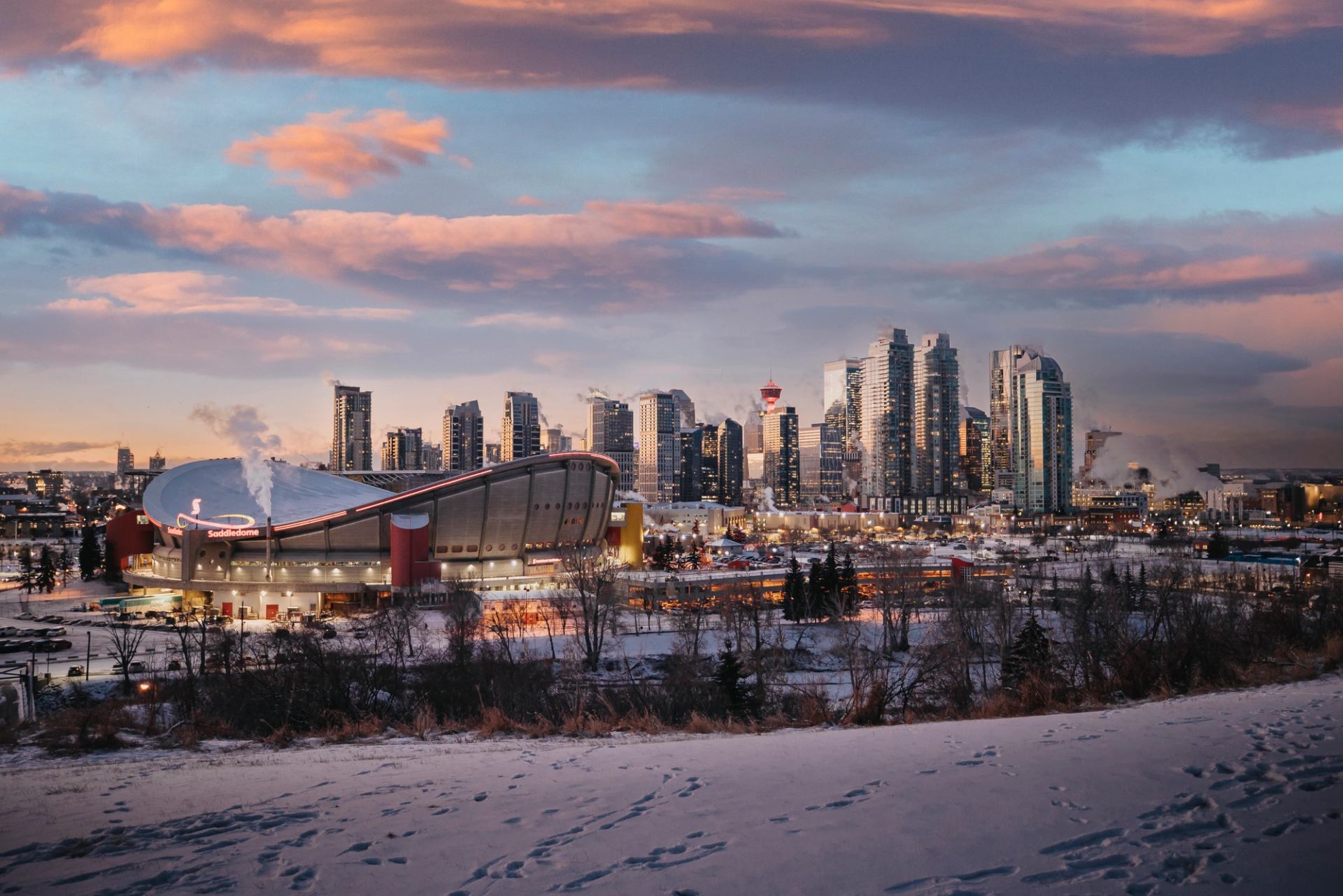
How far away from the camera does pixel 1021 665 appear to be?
68.4 feet

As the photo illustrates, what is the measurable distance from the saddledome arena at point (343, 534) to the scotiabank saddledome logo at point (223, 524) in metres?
0.09

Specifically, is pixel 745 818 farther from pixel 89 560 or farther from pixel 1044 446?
pixel 1044 446

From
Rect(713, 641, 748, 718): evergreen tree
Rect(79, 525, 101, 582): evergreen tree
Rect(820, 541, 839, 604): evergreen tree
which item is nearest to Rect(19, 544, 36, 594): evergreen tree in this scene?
Rect(79, 525, 101, 582): evergreen tree

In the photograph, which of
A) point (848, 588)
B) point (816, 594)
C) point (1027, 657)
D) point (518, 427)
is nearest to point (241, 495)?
point (816, 594)

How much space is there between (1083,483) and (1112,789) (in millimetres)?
212109

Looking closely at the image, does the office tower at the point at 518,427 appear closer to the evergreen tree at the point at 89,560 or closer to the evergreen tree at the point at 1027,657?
the evergreen tree at the point at 89,560

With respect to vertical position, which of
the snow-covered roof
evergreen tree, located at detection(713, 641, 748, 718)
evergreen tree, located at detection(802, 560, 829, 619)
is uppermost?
the snow-covered roof

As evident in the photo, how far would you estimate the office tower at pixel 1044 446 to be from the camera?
18312 centimetres

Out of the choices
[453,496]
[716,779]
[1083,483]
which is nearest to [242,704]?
[716,779]

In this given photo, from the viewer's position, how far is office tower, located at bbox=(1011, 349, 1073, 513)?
183 m

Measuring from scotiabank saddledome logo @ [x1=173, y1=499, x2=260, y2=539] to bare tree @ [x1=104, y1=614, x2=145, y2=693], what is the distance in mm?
8774

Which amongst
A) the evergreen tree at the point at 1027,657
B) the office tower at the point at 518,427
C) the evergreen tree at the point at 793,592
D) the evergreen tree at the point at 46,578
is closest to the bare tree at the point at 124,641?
the evergreen tree at the point at 46,578

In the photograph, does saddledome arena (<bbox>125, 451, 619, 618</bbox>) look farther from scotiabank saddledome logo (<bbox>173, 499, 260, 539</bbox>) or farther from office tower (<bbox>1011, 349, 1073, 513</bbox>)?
office tower (<bbox>1011, 349, 1073, 513</bbox>)

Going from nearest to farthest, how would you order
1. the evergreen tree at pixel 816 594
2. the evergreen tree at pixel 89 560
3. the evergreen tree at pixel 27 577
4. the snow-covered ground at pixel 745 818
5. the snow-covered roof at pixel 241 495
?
1. the snow-covered ground at pixel 745 818
2. the evergreen tree at pixel 816 594
3. the snow-covered roof at pixel 241 495
4. the evergreen tree at pixel 27 577
5. the evergreen tree at pixel 89 560
